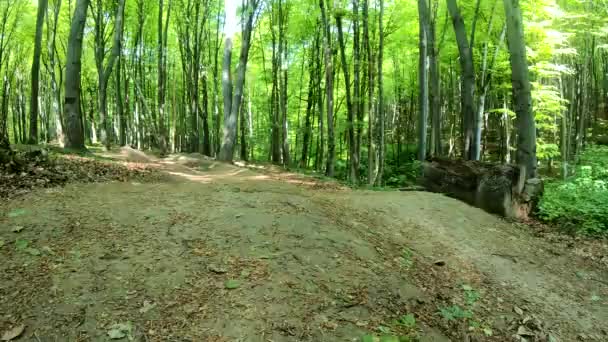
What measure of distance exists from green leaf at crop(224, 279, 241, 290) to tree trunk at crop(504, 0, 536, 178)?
27.3 ft

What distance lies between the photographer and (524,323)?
4953 millimetres

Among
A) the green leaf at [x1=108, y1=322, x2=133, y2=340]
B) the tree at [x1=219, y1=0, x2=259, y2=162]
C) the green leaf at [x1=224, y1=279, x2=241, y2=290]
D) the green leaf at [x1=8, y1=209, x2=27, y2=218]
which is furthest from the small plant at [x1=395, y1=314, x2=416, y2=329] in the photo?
the tree at [x1=219, y1=0, x2=259, y2=162]

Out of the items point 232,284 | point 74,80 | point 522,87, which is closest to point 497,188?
point 522,87

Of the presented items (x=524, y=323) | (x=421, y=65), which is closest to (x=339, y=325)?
(x=524, y=323)

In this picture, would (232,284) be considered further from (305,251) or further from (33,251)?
(33,251)

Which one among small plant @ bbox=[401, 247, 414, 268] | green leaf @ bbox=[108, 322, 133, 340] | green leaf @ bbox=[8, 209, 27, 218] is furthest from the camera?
small plant @ bbox=[401, 247, 414, 268]

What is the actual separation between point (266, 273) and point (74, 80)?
999 centimetres

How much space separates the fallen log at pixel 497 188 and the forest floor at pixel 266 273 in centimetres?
167

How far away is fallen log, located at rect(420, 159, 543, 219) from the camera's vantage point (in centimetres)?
933

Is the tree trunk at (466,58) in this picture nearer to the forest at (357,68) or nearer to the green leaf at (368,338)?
the forest at (357,68)

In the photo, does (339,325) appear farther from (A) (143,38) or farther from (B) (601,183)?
(A) (143,38)

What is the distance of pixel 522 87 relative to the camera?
9922 mm

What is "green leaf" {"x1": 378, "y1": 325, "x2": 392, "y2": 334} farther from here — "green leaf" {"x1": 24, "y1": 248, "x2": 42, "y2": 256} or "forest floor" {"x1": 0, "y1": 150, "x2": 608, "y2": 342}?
"green leaf" {"x1": 24, "y1": 248, "x2": 42, "y2": 256}

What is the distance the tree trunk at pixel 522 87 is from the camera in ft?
32.3
